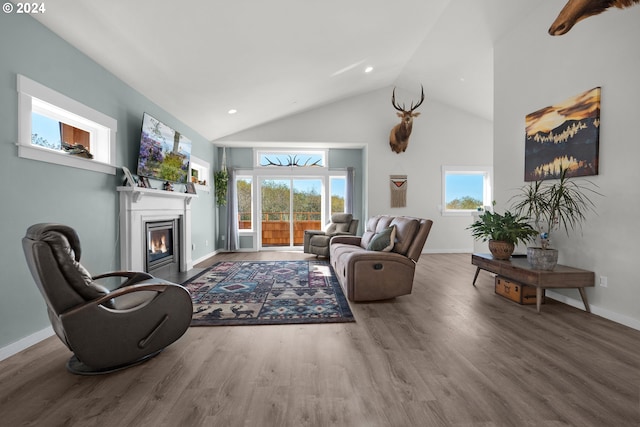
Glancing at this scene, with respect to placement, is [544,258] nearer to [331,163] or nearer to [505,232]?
[505,232]

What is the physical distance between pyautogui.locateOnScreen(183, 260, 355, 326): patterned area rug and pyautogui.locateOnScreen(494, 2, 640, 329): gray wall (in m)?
2.47

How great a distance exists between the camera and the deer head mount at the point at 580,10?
2.39 m

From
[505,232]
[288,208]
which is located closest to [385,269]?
[505,232]

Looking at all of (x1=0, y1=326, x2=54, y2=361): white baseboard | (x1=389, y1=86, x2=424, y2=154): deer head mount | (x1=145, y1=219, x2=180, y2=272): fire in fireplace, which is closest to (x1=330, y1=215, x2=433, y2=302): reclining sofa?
→ (x1=145, y1=219, x2=180, y2=272): fire in fireplace

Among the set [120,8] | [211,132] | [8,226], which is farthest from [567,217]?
[211,132]

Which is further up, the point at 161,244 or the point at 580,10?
the point at 580,10

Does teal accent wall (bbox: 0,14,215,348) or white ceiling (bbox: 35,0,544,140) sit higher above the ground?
white ceiling (bbox: 35,0,544,140)

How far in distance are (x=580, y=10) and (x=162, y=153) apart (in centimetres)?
485

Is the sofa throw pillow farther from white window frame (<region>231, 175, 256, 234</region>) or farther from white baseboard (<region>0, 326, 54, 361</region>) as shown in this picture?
white window frame (<region>231, 175, 256, 234</region>)

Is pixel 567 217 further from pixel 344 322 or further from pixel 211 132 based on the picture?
pixel 211 132

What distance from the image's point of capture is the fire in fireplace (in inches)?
151

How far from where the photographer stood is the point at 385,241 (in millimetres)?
3521

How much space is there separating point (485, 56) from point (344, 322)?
487 centimetres

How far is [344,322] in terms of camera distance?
2658mm
